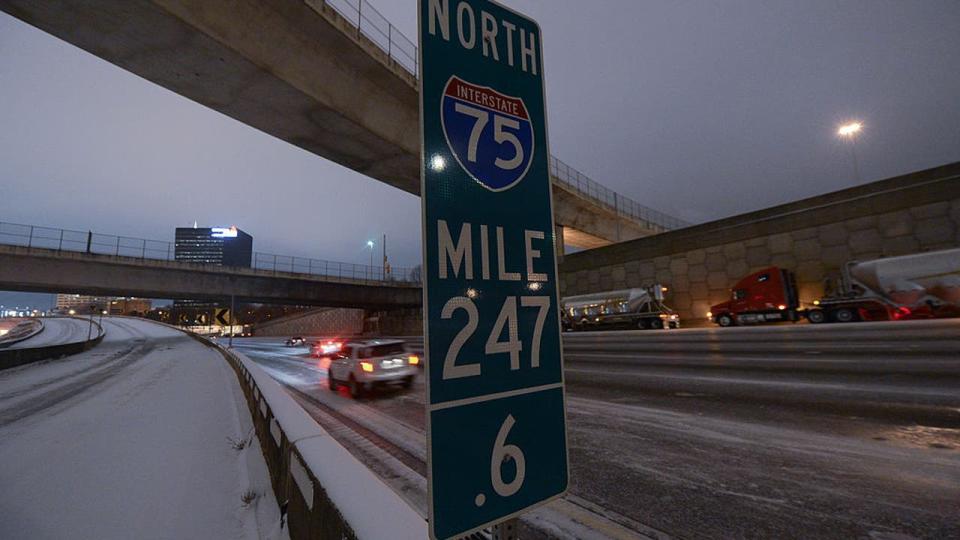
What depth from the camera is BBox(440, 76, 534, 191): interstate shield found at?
1.35 meters

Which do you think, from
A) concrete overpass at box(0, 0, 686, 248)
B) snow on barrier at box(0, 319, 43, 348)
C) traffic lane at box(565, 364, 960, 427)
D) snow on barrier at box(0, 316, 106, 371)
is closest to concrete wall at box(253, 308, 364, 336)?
snow on barrier at box(0, 319, 43, 348)

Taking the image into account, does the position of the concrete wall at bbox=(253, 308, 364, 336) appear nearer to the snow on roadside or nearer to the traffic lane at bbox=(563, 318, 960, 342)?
the traffic lane at bbox=(563, 318, 960, 342)

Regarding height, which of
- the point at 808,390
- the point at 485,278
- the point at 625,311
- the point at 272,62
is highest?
the point at 272,62

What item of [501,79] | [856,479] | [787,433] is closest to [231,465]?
[501,79]

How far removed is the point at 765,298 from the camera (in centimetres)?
2098

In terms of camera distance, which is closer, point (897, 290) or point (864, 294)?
point (897, 290)

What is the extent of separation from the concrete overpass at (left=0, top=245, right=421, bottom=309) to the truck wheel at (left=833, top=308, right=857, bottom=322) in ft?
119

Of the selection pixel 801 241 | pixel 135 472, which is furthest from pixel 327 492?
pixel 801 241

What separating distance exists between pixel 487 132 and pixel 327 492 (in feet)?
6.71

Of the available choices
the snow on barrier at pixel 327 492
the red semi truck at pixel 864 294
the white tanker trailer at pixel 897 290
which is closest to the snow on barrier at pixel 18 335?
the snow on barrier at pixel 327 492

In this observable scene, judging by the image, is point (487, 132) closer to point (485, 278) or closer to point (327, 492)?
point (485, 278)

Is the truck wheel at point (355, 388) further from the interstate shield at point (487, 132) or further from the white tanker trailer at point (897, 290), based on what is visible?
the white tanker trailer at point (897, 290)

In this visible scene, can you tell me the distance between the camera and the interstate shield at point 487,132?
1.35 metres

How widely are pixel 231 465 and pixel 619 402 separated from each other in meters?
6.61
